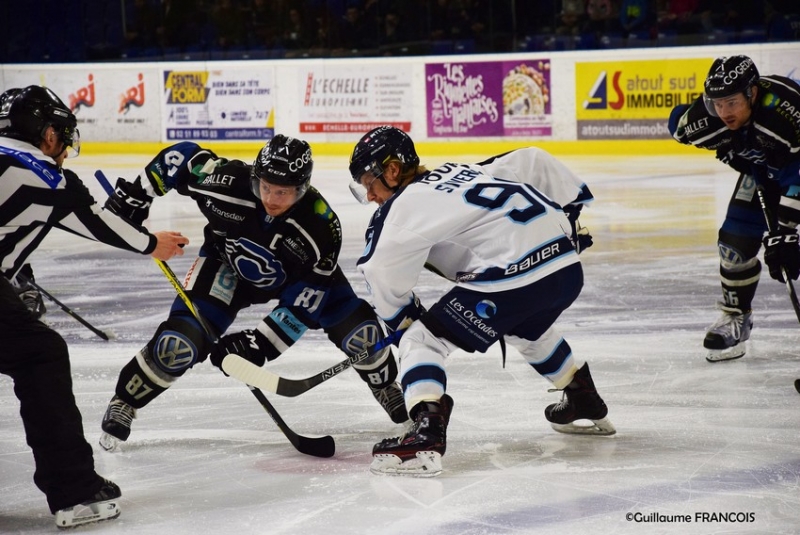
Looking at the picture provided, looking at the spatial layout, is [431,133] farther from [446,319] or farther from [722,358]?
[446,319]

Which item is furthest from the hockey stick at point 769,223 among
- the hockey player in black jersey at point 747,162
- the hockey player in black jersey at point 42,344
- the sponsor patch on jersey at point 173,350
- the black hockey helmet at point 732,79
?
the hockey player in black jersey at point 42,344

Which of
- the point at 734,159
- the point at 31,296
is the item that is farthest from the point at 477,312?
the point at 31,296

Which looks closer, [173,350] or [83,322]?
[173,350]

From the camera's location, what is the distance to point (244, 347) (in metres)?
3.06

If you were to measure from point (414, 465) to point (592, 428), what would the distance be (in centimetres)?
66

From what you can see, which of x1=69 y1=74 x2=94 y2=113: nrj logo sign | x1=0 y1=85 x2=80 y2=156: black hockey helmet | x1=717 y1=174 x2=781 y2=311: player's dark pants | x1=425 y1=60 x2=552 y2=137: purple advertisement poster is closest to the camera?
x1=0 y1=85 x2=80 y2=156: black hockey helmet

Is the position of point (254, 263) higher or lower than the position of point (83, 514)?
higher

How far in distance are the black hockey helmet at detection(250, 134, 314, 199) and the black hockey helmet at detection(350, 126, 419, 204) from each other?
182 millimetres

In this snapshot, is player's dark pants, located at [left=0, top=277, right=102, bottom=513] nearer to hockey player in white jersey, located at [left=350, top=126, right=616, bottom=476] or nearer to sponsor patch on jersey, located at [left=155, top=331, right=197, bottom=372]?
sponsor patch on jersey, located at [left=155, top=331, right=197, bottom=372]

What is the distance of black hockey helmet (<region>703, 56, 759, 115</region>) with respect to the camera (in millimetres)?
3814

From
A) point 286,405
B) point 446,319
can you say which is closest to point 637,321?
point 286,405

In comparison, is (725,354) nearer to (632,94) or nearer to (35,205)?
(35,205)

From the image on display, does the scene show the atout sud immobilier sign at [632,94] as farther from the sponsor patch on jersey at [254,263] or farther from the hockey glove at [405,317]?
the hockey glove at [405,317]

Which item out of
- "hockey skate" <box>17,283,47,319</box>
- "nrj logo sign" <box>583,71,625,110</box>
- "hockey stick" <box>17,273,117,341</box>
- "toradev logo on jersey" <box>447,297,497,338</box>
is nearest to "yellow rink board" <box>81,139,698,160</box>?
"nrj logo sign" <box>583,71,625,110</box>
